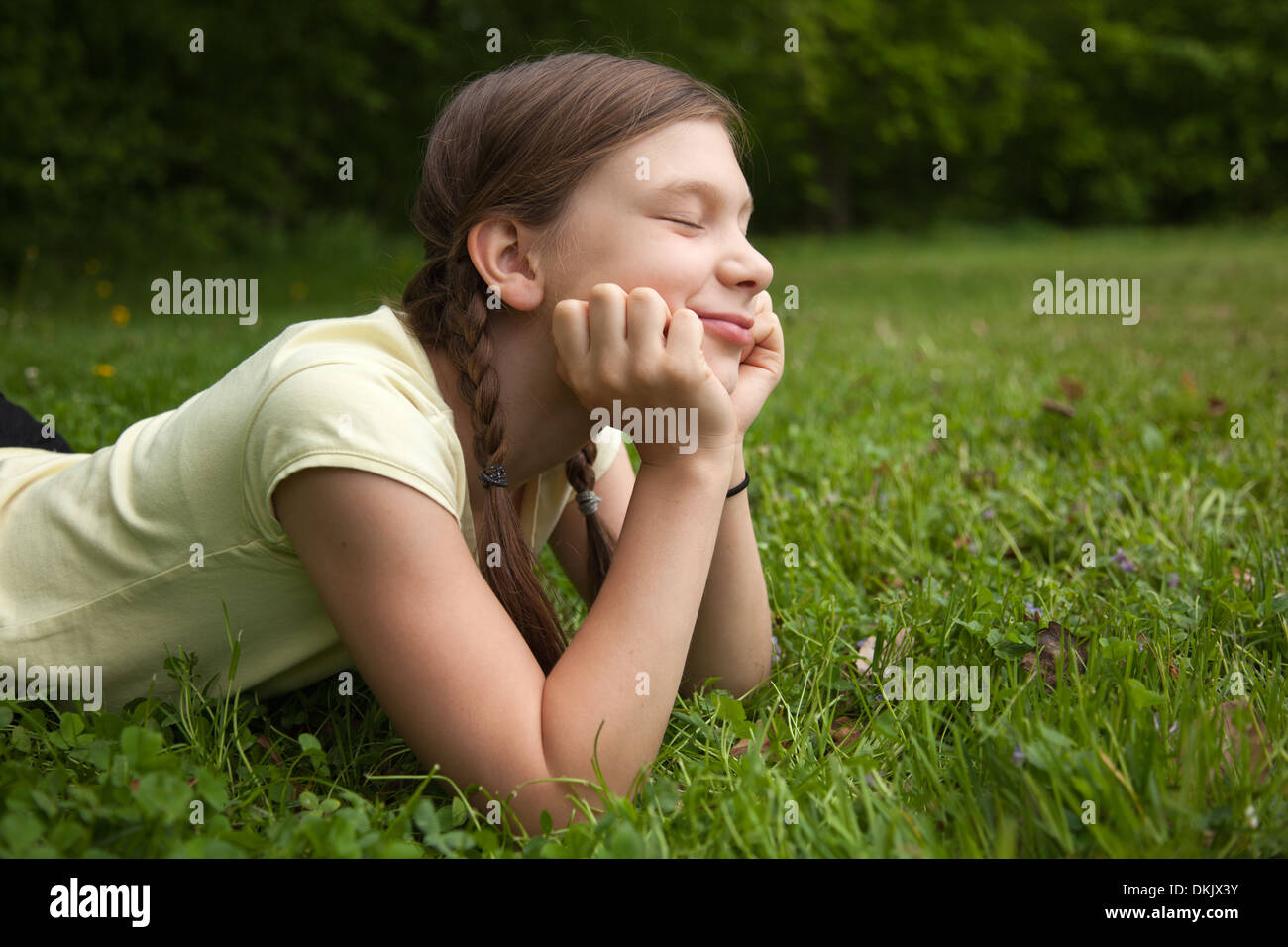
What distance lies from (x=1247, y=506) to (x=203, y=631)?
2638 millimetres

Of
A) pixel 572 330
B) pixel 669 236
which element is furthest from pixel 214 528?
pixel 669 236

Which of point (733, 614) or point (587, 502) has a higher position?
point (587, 502)

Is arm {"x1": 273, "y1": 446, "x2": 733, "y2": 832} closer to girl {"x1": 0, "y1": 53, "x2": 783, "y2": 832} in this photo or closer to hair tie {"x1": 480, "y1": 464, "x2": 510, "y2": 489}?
girl {"x1": 0, "y1": 53, "x2": 783, "y2": 832}

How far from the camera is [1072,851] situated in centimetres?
132

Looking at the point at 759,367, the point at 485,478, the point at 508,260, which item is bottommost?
the point at 485,478

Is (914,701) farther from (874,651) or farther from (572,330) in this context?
(572,330)

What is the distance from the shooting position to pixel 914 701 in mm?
1867

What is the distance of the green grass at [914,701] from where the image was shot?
1.38 meters

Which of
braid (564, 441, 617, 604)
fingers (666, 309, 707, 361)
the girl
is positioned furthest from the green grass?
fingers (666, 309, 707, 361)

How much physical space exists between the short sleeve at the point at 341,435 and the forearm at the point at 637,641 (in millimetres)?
280

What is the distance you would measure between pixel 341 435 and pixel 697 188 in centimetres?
76

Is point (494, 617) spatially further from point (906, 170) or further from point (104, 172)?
point (906, 170)

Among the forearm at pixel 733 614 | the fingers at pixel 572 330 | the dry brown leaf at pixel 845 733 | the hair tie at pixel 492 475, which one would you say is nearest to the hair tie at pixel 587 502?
the forearm at pixel 733 614

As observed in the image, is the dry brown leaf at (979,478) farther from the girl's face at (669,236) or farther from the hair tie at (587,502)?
the girl's face at (669,236)
